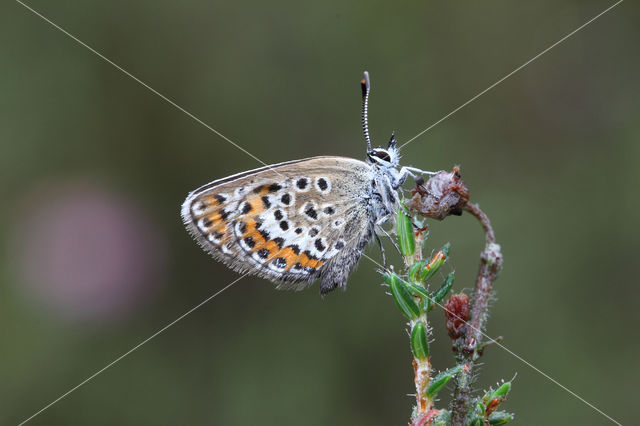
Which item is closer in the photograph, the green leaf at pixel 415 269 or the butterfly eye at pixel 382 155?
the green leaf at pixel 415 269

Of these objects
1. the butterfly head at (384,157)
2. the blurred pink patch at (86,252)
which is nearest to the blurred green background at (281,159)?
the blurred pink patch at (86,252)

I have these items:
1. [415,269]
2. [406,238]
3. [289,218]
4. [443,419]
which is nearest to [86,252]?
[289,218]

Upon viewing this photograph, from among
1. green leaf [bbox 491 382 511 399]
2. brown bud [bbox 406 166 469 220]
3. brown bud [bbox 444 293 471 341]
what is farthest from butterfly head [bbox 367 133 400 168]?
green leaf [bbox 491 382 511 399]

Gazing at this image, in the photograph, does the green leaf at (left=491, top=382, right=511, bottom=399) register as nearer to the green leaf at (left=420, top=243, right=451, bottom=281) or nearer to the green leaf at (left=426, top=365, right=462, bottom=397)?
the green leaf at (left=426, top=365, right=462, bottom=397)

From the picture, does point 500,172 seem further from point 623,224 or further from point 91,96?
point 91,96

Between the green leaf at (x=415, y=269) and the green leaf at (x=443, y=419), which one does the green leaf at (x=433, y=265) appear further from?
the green leaf at (x=443, y=419)

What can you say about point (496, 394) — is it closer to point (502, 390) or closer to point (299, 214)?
point (502, 390)

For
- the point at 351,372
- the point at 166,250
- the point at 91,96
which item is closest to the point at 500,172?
the point at 351,372
